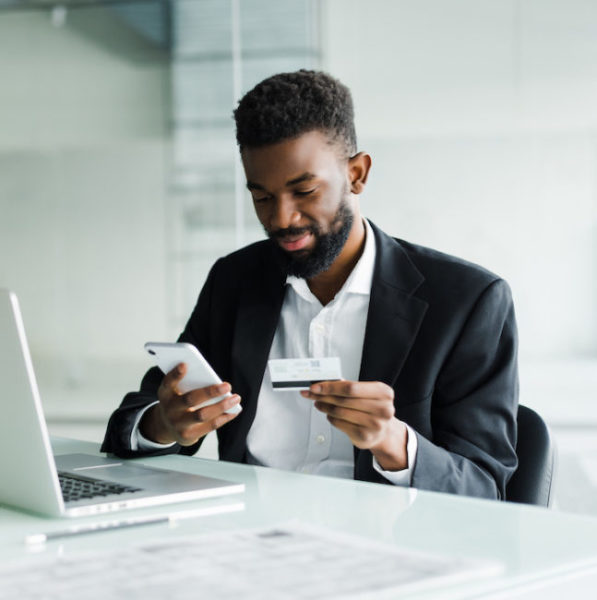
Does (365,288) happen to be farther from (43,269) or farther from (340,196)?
(43,269)

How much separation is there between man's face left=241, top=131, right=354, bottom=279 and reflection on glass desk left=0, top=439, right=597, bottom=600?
0.59 metres

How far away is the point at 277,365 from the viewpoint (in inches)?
56.7

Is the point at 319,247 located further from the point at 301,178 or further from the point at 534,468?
the point at 534,468

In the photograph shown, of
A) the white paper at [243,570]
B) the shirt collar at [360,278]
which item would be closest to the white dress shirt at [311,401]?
the shirt collar at [360,278]

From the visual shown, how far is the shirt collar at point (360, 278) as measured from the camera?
1.94 m

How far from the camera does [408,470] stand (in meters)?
1.53

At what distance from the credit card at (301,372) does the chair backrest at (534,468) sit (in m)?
0.48

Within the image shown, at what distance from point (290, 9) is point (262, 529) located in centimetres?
467

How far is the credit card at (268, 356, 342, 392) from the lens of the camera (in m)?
1.40

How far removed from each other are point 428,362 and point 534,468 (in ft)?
0.88

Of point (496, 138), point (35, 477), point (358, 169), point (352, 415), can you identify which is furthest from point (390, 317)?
point (496, 138)

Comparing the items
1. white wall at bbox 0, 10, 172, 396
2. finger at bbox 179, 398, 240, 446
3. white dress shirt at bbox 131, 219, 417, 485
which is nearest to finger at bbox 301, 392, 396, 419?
finger at bbox 179, 398, 240, 446

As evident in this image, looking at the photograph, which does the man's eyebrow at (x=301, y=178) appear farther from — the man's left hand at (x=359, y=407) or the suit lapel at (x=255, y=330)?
the man's left hand at (x=359, y=407)

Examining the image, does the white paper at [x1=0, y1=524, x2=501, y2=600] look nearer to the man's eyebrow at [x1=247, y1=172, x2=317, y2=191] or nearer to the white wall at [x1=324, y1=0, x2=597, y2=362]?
the man's eyebrow at [x1=247, y1=172, x2=317, y2=191]
